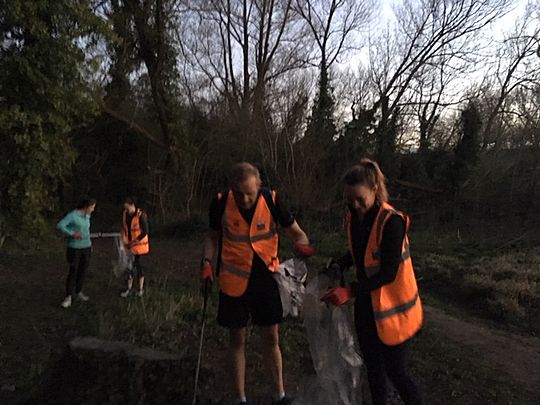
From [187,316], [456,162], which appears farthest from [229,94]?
[187,316]

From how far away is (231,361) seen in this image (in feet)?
11.4

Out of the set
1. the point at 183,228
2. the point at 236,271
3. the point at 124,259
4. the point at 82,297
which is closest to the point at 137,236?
the point at 124,259

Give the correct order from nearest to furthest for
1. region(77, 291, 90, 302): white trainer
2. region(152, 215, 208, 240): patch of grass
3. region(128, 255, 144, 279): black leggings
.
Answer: region(77, 291, 90, 302): white trainer → region(128, 255, 144, 279): black leggings → region(152, 215, 208, 240): patch of grass

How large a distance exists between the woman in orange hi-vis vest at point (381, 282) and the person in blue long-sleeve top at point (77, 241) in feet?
15.2

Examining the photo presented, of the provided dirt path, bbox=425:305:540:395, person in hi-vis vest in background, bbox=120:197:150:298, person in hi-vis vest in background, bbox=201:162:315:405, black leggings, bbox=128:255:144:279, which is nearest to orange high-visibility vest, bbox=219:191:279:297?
person in hi-vis vest in background, bbox=201:162:315:405

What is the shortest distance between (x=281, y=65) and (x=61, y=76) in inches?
592

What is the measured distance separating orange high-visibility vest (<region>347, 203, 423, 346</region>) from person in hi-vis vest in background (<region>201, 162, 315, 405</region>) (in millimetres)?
641

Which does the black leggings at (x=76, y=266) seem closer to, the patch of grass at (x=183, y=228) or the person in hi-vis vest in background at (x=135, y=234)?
the person in hi-vis vest in background at (x=135, y=234)

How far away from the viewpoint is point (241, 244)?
3344 mm

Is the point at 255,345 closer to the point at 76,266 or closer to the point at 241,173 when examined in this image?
the point at 241,173

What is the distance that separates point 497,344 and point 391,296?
381 centimetres

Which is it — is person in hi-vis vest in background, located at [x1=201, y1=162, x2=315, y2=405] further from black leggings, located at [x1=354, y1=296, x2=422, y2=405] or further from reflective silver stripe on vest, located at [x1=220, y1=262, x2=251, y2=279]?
black leggings, located at [x1=354, y1=296, x2=422, y2=405]

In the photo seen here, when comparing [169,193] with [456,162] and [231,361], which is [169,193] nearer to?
[456,162]

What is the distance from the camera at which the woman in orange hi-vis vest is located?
284 centimetres
